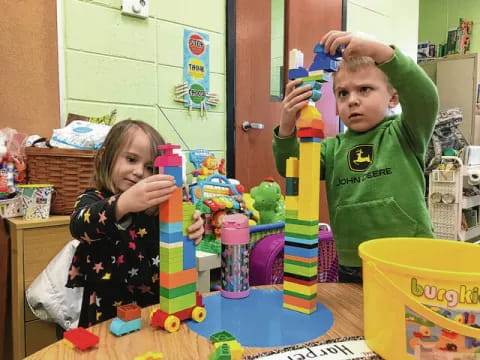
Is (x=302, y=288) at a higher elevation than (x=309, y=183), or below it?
below

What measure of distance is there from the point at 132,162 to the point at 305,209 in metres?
0.47

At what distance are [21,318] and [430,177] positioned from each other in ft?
9.45

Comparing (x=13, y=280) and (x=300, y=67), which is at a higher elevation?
(x=300, y=67)

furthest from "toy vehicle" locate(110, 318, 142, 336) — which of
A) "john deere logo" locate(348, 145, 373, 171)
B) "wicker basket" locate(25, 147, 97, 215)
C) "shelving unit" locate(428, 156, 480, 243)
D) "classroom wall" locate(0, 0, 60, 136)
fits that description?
"shelving unit" locate(428, 156, 480, 243)

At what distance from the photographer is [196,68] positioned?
1.96 meters

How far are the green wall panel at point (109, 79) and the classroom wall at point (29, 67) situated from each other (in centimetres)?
7

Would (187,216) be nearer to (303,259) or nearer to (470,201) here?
(303,259)

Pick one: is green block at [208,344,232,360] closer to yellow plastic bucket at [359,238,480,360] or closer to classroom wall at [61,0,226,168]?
yellow plastic bucket at [359,238,480,360]

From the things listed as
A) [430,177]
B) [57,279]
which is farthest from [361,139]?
[430,177]

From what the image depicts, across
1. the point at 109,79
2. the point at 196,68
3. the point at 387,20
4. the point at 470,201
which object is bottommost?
the point at 470,201

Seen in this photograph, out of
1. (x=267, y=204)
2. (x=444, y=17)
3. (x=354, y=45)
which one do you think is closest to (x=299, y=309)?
(x=354, y=45)

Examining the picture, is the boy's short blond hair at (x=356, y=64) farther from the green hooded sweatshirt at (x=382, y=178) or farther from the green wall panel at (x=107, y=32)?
the green wall panel at (x=107, y=32)

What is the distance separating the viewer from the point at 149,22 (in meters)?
1.80

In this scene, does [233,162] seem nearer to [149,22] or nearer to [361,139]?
[149,22]
